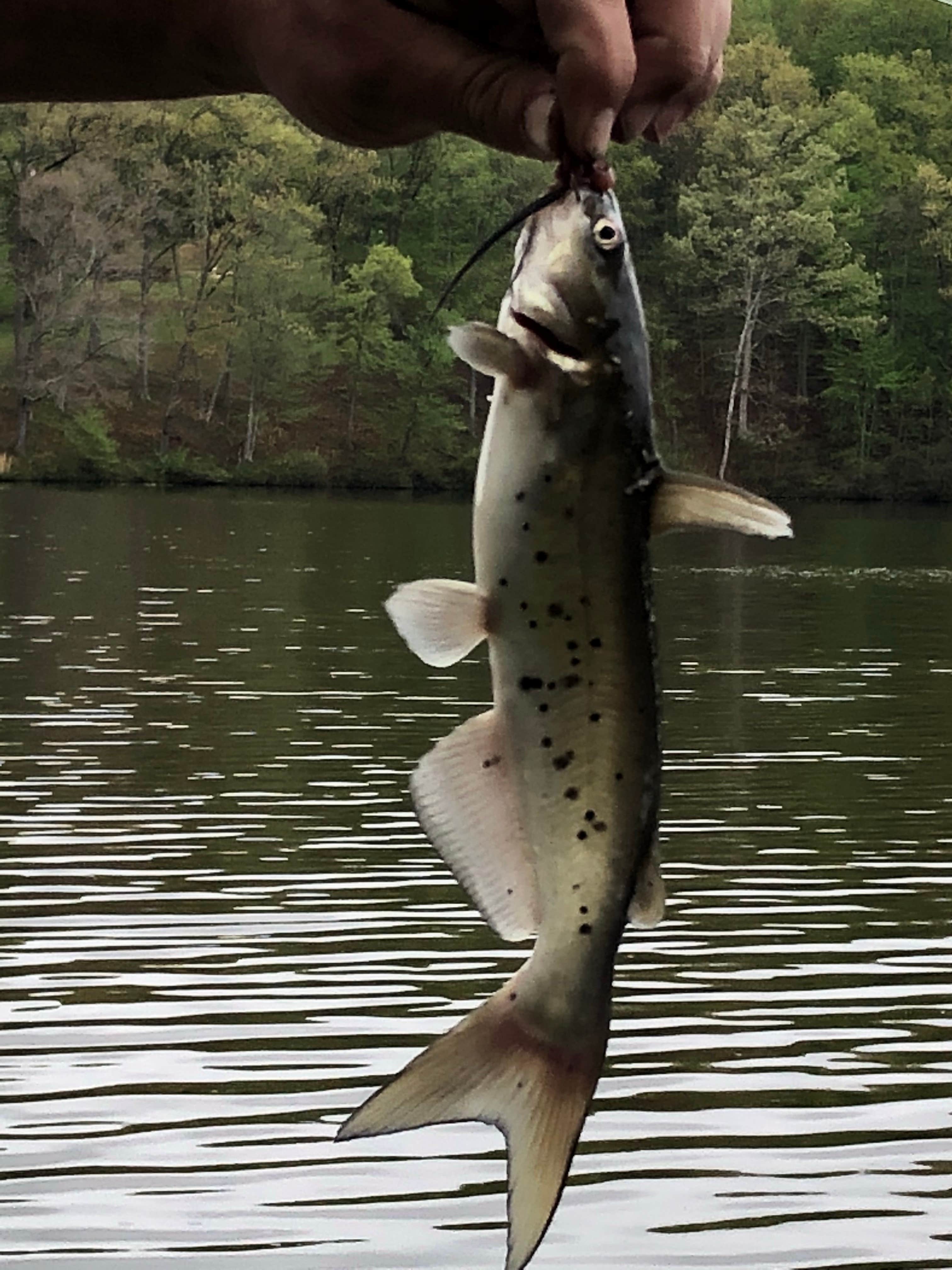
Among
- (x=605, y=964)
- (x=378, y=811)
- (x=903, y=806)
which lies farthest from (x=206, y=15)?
(x=903, y=806)

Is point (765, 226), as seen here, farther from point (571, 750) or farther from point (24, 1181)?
point (571, 750)

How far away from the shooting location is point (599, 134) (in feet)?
7.26

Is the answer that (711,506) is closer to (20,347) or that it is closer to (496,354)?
(496,354)

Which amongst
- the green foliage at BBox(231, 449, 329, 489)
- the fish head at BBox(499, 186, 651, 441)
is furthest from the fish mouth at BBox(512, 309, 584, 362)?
the green foliage at BBox(231, 449, 329, 489)

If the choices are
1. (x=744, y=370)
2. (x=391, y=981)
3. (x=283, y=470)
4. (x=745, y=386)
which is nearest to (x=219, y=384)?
(x=283, y=470)

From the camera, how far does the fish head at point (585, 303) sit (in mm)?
2199

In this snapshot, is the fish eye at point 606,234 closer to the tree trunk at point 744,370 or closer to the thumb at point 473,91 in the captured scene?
the thumb at point 473,91

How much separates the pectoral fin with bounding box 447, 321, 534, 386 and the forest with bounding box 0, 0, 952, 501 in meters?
75.9

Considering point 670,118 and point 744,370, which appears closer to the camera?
point 670,118

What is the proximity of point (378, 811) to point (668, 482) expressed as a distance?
59.4 feet

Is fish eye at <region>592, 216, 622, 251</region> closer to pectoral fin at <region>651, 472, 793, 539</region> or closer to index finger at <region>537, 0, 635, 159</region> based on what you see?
index finger at <region>537, 0, 635, 159</region>

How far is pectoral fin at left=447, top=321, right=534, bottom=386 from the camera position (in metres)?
2.15

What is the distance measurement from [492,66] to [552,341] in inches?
15.3

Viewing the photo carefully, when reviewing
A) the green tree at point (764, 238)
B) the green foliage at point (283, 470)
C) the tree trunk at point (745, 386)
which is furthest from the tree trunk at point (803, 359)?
the green foliage at point (283, 470)
